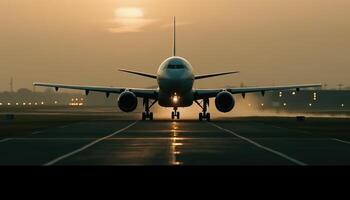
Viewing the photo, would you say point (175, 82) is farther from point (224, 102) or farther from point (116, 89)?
point (116, 89)

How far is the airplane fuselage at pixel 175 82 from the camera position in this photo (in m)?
58.1

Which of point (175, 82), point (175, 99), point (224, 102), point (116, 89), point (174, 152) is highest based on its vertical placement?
point (175, 82)

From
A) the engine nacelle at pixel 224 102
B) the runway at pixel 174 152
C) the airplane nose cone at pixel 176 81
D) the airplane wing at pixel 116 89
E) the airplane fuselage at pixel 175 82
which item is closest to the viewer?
the runway at pixel 174 152

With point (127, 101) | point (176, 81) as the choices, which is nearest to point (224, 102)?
point (176, 81)

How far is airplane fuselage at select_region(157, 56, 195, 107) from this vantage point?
58062 mm

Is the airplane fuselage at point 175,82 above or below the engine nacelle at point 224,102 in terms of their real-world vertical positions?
above

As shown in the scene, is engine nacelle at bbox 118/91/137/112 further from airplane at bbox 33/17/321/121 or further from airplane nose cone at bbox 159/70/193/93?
airplane nose cone at bbox 159/70/193/93

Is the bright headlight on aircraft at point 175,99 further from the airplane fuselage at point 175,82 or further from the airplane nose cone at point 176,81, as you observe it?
the airplane nose cone at point 176,81

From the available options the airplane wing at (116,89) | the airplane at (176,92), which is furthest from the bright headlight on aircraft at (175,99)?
the airplane wing at (116,89)

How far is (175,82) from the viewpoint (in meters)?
57.9
